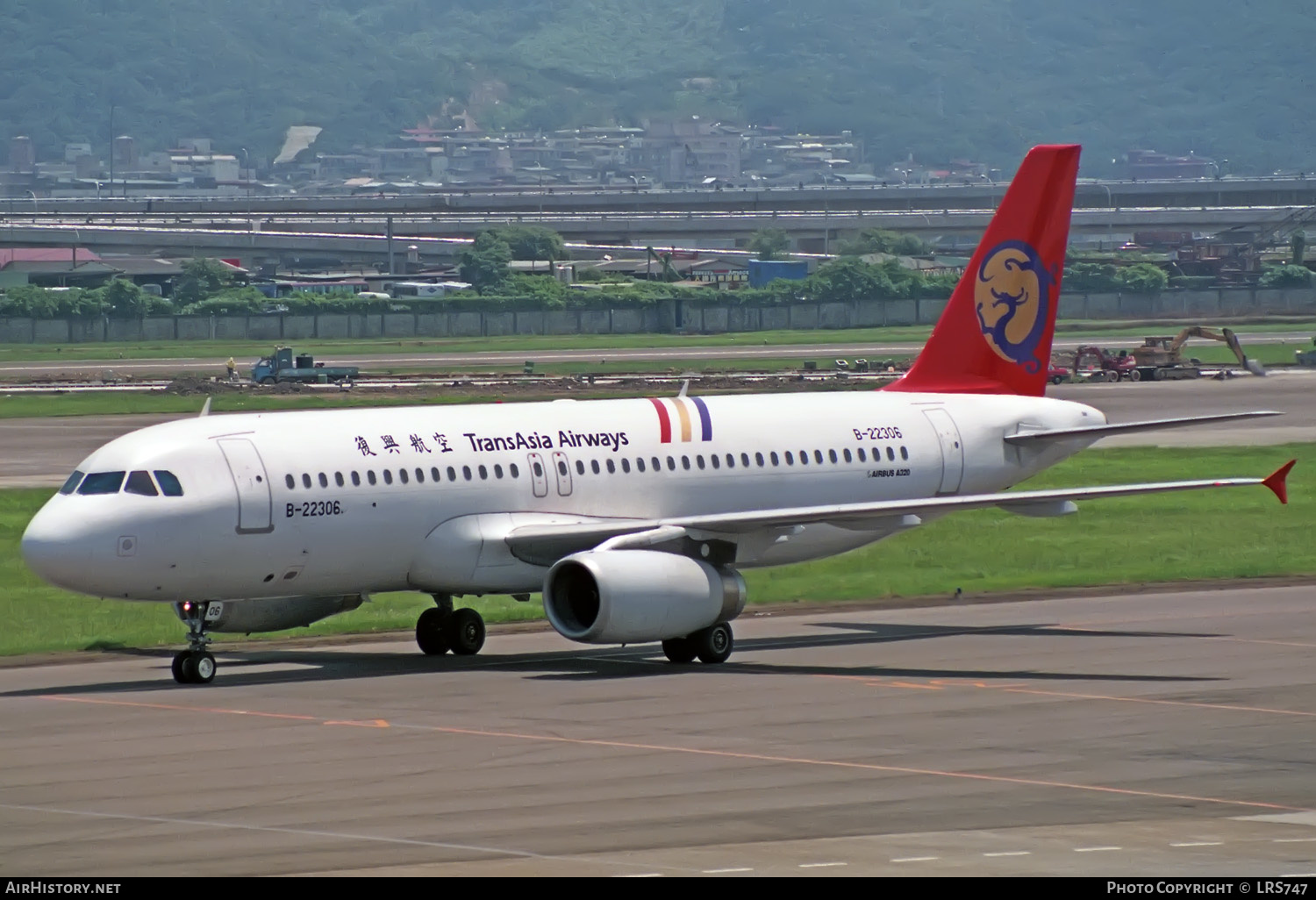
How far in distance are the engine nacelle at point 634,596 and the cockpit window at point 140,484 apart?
269 inches

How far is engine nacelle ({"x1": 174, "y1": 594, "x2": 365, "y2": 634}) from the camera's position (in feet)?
128

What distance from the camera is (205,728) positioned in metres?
32.8

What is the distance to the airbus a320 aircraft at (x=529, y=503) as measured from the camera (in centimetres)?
3684

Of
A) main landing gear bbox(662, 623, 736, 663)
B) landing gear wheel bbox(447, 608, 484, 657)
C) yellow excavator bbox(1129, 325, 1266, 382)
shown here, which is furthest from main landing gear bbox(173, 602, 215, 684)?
yellow excavator bbox(1129, 325, 1266, 382)

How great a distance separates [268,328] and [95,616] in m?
137

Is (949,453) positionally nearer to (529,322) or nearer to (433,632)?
(433,632)

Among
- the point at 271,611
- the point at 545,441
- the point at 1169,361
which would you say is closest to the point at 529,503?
the point at 545,441

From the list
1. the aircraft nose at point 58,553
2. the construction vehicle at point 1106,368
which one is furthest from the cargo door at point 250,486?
the construction vehicle at point 1106,368

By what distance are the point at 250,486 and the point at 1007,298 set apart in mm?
18531

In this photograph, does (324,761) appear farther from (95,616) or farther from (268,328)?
(268,328)

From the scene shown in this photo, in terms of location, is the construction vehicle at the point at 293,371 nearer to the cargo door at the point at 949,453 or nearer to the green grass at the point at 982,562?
the green grass at the point at 982,562

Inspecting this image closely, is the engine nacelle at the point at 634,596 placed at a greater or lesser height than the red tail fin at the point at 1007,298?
lesser

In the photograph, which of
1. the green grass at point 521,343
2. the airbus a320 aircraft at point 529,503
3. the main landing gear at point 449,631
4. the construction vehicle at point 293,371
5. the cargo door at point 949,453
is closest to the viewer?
the airbus a320 aircraft at point 529,503

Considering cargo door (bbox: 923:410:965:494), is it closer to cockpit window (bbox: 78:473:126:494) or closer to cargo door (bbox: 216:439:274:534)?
cargo door (bbox: 216:439:274:534)
